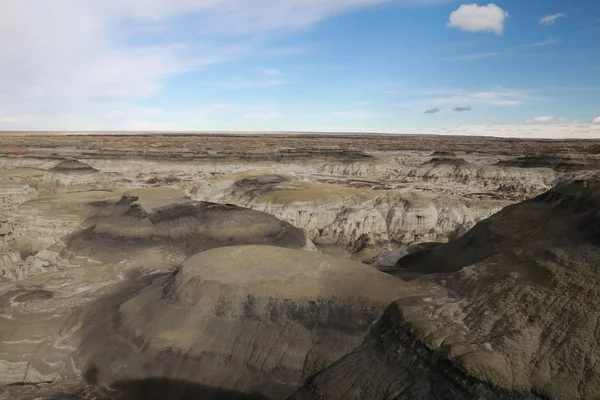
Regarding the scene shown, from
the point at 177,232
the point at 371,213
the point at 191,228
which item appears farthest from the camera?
the point at 371,213

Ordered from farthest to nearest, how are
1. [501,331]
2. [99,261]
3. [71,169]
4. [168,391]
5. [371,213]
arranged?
[71,169] → [371,213] → [99,261] → [168,391] → [501,331]

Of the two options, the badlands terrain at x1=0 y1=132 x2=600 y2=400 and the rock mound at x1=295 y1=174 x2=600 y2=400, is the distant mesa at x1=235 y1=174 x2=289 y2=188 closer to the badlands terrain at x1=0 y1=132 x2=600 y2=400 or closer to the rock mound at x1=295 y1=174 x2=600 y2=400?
the badlands terrain at x1=0 y1=132 x2=600 y2=400

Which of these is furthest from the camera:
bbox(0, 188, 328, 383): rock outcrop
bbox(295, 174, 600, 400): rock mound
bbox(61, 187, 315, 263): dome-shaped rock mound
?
bbox(61, 187, 315, 263): dome-shaped rock mound

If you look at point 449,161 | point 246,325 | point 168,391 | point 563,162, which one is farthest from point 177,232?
point 563,162

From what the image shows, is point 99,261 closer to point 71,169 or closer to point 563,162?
point 71,169

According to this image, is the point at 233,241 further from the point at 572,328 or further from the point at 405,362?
the point at 572,328

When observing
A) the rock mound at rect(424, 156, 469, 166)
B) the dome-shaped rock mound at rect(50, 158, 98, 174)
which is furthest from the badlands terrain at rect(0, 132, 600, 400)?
the rock mound at rect(424, 156, 469, 166)

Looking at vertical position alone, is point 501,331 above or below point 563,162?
below
